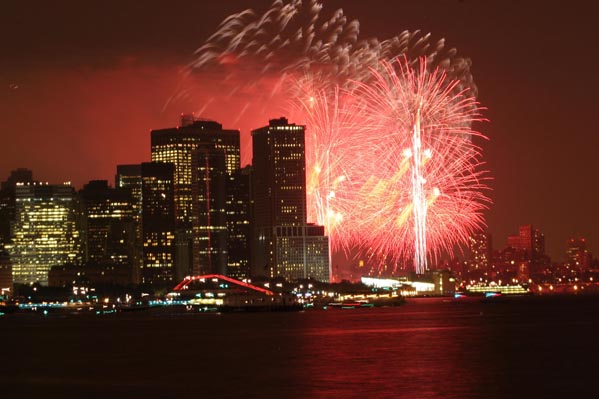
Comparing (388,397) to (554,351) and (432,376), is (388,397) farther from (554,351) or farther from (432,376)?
(554,351)

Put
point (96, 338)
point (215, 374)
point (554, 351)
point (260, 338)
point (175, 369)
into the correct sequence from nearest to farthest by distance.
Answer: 1. point (215, 374)
2. point (175, 369)
3. point (554, 351)
4. point (260, 338)
5. point (96, 338)

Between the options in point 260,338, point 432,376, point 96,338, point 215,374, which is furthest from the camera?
point 96,338

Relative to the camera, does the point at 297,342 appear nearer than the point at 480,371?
No

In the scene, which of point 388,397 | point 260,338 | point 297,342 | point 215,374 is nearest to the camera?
point 388,397

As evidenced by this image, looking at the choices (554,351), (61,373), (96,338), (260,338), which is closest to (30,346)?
(96,338)

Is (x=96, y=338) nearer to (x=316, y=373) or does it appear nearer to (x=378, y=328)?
(x=378, y=328)

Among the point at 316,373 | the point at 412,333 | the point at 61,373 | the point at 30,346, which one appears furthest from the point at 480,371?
the point at 30,346
